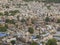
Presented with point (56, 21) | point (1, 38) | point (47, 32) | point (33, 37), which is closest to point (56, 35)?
point (47, 32)

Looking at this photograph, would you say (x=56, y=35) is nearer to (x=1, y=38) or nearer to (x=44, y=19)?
(x=1, y=38)

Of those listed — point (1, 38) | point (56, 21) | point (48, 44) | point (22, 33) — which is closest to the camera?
point (48, 44)

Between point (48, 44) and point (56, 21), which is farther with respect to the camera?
point (56, 21)

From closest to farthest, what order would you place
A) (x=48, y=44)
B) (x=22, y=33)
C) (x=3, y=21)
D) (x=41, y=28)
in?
1. (x=48, y=44)
2. (x=22, y=33)
3. (x=41, y=28)
4. (x=3, y=21)

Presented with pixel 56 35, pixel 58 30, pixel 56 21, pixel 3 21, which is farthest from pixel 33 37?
pixel 56 21

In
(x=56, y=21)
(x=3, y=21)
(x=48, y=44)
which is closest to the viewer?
(x=48, y=44)

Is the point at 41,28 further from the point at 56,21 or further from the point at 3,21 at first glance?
the point at 56,21

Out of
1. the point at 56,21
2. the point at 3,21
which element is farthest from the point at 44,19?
the point at 3,21

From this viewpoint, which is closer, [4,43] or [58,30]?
[4,43]

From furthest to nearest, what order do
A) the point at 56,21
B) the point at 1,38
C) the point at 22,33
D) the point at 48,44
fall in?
the point at 56,21 → the point at 22,33 → the point at 1,38 → the point at 48,44
